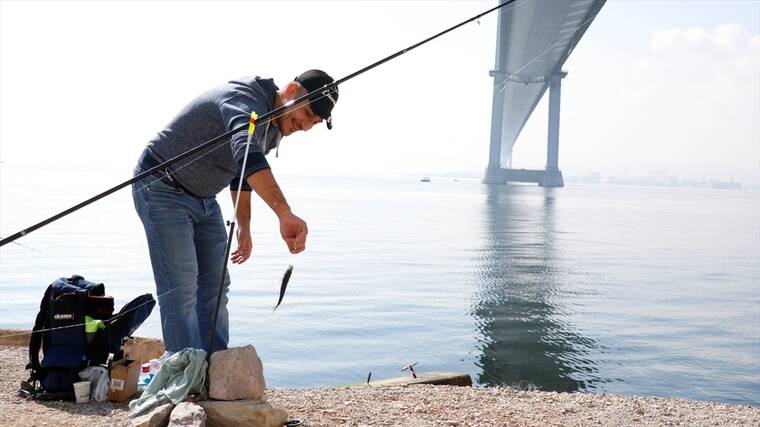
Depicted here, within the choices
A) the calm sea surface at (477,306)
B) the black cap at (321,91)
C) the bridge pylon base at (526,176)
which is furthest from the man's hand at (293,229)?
the bridge pylon base at (526,176)

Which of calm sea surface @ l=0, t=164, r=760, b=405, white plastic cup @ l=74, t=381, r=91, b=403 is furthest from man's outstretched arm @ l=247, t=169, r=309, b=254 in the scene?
calm sea surface @ l=0, t=164, r=760, b=405

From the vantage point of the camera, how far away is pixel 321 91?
2832 mm

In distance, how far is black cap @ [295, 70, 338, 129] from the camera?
112 inches

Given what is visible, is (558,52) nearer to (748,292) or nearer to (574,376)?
(748,292)

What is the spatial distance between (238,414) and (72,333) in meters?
1.45

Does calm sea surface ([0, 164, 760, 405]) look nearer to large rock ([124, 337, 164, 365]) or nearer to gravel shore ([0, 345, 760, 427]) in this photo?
large rock ([124, 337, 164, 365])

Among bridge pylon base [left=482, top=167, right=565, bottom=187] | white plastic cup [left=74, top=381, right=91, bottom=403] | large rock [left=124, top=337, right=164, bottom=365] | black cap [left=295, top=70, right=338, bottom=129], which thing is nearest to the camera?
black cap [left=295, top=70, right=338, bottom=129]

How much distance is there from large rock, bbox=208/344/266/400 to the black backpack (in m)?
1.03

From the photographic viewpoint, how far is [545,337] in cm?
906

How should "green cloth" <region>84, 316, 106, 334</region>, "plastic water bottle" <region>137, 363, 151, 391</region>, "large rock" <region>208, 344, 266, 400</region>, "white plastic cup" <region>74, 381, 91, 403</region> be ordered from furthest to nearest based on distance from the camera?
"plastic water bottle" <region>137, 363, 151, 391</region>
"green cloth" <region>84, 316, 106, 334</region>
"white plastic cup" <region>74, 381, 91, 403</region>
"large rock" <region>208, 344, 266, 400</region>

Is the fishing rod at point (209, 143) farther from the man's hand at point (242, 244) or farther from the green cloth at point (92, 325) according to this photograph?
the green cloth at point (92, 325)

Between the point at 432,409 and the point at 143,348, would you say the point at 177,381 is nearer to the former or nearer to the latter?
the point at 432,409

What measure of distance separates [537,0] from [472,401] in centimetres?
3038

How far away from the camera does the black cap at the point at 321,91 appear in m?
2.84
